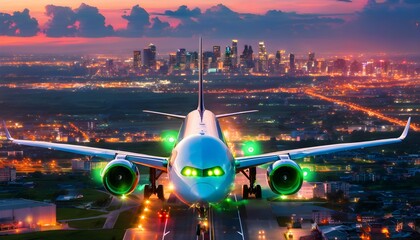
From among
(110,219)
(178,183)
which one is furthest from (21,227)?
(178,183)

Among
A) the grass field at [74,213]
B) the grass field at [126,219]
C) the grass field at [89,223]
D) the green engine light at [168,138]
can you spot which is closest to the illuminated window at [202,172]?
the grass field at [126,219]

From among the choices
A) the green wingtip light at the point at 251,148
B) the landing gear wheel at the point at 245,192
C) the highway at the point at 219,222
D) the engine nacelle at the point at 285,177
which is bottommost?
the green wingtip light at the point at 251,148

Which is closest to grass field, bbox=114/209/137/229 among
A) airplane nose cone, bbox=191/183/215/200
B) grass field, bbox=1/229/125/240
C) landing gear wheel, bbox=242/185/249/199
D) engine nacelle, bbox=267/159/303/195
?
grass field, bbox=1/229/125/240

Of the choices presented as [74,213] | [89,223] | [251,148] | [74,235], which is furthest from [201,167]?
[251,148]

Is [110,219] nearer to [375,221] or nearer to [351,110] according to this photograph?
[375,221]

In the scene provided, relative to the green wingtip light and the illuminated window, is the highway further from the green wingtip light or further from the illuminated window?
the green wingtip light

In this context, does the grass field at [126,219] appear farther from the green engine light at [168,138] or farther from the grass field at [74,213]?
the green engine light at [168,138]
